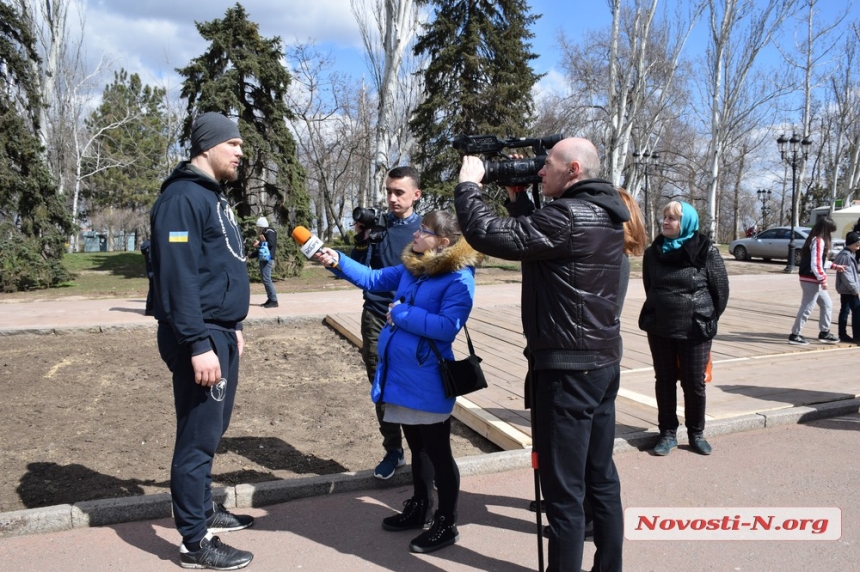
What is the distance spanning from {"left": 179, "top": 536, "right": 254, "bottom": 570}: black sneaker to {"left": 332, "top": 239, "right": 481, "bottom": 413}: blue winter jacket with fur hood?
1031mm

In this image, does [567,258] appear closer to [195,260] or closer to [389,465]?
[195,260]

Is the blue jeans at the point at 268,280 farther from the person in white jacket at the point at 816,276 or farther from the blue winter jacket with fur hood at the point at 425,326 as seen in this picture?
the blue winter jacket with fur hood at the point at 425,326

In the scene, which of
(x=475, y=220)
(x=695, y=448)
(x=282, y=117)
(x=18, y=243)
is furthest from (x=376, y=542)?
(x=282, y=117)

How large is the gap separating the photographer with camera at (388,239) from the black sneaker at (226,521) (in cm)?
87

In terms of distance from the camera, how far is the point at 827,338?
9.48 metres

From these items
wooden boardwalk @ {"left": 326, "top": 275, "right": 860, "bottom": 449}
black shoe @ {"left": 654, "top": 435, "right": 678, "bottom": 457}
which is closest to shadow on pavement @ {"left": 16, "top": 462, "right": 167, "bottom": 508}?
wooden boardwalk @ {"left": 326, "top": 275, "right": 860, "bottom": 449}

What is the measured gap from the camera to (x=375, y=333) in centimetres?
429

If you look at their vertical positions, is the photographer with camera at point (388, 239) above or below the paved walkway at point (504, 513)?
above

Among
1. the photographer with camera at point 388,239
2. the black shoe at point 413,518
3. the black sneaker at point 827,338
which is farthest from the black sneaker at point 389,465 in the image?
the black sneaker at point 827,338

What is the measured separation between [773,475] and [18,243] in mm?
18093

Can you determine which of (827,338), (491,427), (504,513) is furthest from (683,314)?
(827,338)

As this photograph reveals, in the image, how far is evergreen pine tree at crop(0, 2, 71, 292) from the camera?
16438 mm

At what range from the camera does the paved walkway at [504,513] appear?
320 cm

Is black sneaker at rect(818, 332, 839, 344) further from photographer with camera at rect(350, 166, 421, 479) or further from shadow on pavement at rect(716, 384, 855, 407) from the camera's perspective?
photographer with camera at rect(350, 166, 421, 479)
